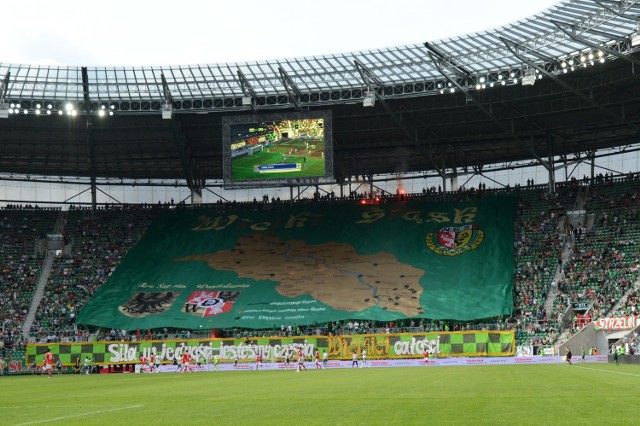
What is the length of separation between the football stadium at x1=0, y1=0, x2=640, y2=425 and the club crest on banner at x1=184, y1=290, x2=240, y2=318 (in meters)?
0.16

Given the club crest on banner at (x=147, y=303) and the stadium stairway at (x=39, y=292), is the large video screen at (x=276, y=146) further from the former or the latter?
the stadium stairway at (x=39, y=292)

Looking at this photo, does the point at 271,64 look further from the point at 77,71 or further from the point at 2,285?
the point at 2,285

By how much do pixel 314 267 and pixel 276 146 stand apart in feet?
39.4

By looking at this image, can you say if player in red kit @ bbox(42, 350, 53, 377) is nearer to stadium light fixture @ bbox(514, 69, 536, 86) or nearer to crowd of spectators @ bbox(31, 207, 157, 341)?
crowd of spectators @ bbox(31, 207, 157, 341)

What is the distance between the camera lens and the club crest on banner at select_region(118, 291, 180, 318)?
6956 centimetres

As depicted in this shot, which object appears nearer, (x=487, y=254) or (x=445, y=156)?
(x=487, y=254)

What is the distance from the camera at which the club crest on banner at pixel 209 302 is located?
2717 inches

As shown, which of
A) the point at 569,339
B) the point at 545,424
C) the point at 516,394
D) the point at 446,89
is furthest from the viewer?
the point at 446,89

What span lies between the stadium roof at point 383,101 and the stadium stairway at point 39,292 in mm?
9196

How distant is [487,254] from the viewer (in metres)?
71.4

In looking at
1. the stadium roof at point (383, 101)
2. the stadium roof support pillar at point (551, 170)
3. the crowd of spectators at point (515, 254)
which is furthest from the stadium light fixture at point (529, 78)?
the crowd of spectators at point (515, 254)

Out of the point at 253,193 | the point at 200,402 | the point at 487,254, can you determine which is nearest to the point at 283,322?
the point at 487,254

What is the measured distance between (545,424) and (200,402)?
39.4 ft

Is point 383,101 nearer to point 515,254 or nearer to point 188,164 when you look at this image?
point 515,254
